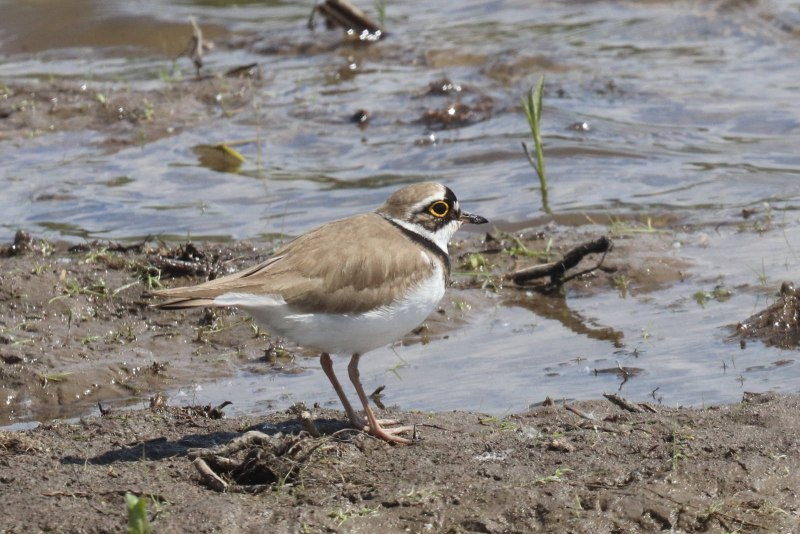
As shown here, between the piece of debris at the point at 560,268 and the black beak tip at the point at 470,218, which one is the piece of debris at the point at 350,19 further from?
the black beak tip at the point at 470,218

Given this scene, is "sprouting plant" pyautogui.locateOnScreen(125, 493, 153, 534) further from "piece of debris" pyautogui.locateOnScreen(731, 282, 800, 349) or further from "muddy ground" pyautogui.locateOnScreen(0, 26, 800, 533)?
"piece of debris" pyautogui.locateOnScreen(731, 282, 800, 349)

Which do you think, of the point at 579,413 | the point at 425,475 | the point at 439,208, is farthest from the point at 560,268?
the point at 425,475

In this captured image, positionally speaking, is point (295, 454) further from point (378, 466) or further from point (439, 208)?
point (439, 208)

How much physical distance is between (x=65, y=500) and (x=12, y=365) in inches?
86.3

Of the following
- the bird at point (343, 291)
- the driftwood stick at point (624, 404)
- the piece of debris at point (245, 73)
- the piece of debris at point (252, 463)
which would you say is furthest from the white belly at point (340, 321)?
the piece of debris at point (245, 73)

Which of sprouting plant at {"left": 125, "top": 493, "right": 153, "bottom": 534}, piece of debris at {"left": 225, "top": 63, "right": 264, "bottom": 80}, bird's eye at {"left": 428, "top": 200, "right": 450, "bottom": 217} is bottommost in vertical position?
piece of debris at {"left": 225, "top": 63, "right": 264, "bottom": 80}

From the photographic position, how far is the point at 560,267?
8.22 m

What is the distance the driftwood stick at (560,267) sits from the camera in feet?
26.5

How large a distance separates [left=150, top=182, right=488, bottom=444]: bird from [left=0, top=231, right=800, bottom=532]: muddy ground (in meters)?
0.44

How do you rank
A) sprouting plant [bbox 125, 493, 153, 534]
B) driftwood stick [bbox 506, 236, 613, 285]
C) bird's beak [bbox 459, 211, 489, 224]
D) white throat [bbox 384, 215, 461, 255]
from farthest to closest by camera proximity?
driftwood stick [bbox 506, 236, 613, 285] → bird's beak [bbox 459, 211, 489, 224] → white throat [bbox 384, 215, 461, 255] → sprouting plant [bbox 125, 493, 153, 534]

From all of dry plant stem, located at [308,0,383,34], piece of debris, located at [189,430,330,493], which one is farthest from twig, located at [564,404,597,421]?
dry plant stem, located at [308,0,383,34]

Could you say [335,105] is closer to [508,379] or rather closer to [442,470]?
[508,379]

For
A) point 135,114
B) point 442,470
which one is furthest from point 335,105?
point 442,470

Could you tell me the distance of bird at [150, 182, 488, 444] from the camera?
5379mm
